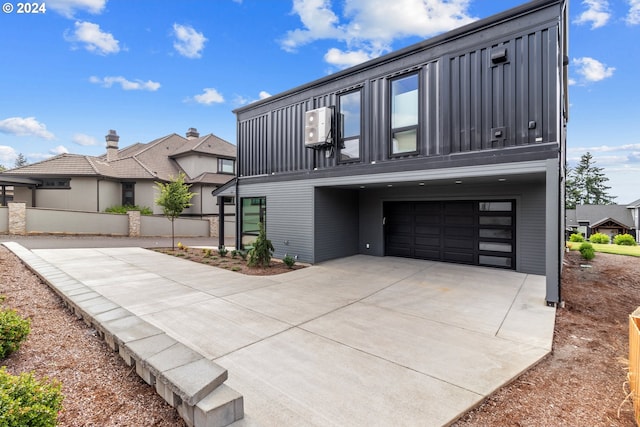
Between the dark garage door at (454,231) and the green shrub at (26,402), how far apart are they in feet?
30.0

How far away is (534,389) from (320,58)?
17799 mm

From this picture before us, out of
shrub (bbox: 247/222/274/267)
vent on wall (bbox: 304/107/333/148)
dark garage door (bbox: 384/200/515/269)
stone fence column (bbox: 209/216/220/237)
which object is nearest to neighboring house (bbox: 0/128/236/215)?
stone fence column (bbox: 209/216/220/237)

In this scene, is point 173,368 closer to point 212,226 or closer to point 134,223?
point 134,223

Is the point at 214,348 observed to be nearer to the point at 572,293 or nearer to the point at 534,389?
the point at 534,389

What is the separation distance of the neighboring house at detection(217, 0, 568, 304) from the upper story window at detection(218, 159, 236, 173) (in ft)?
40.6

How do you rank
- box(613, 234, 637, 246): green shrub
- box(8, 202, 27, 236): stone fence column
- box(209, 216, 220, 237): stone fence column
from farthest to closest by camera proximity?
box(209, 216, 220, 237): stone fence column, box(613, 234, 637, 246): green shrub, box(8, 202, 27, 236): stone fence column

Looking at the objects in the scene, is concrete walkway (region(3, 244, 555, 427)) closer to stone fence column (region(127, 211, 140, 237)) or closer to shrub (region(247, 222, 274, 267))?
shrub (region(247, 222, 274, 267))

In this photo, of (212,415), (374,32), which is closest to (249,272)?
(212,415)

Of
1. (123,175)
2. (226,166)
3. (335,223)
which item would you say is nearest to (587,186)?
(226,166)

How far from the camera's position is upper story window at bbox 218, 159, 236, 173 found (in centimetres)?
2303

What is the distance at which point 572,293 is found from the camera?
619 cm

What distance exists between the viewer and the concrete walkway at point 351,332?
2.50m

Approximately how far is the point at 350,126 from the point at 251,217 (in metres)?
5.06

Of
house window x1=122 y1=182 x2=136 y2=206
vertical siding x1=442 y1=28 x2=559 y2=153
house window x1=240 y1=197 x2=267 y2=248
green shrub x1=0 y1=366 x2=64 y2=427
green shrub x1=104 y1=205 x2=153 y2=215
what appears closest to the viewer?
green shrub x1=0 y1=366 x2=64 y2=427
